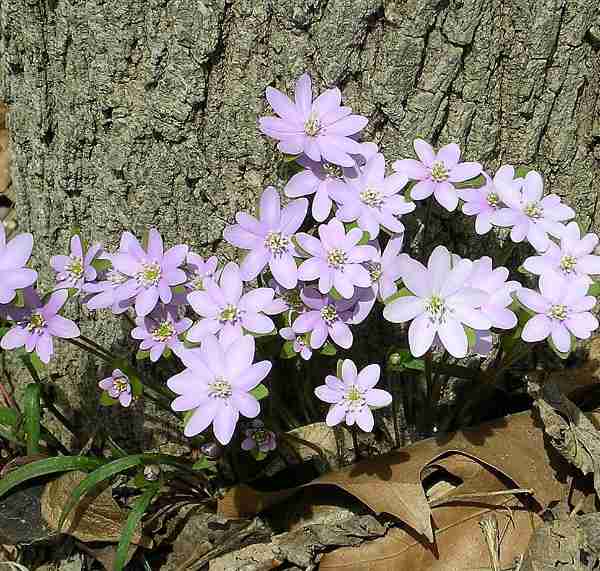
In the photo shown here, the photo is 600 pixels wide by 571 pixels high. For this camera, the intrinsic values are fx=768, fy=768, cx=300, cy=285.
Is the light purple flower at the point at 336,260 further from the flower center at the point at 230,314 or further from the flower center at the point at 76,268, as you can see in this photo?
the flower center at the point at 76,268

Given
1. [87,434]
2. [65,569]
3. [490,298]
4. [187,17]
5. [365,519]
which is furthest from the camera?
[87,434]

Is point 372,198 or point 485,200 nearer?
point 372,198

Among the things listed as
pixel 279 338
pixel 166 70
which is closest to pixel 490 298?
pixel 279 338

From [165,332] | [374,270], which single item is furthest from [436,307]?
[165,332]

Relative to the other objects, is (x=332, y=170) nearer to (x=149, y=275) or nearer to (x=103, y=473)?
(x=149, y=275)

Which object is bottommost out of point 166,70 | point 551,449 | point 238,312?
point 551,449

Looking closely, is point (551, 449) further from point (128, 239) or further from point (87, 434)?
point (87, 434)
